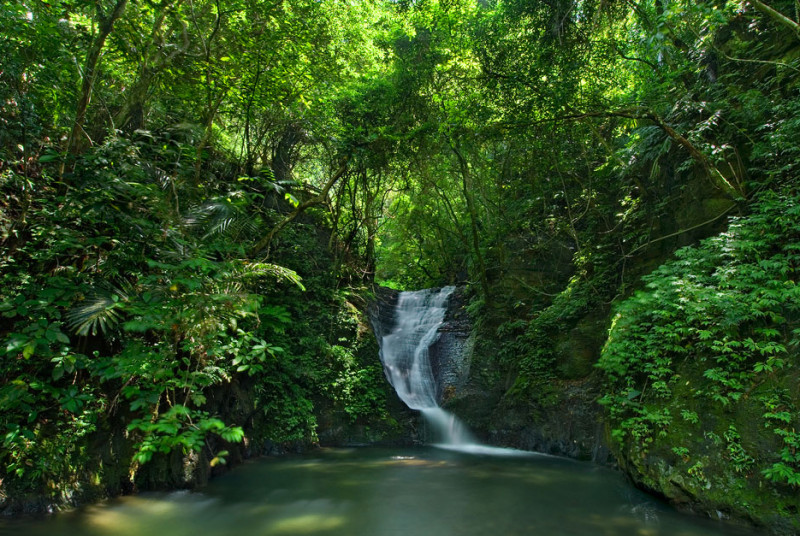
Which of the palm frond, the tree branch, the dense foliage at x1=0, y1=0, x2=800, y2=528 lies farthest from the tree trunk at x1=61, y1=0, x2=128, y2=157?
the tree branch

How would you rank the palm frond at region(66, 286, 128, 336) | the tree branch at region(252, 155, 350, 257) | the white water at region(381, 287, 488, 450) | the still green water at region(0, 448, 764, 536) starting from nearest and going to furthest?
the palm frond at region(66, 286, 128, 336), the still green water at region(0, 448, 764, 536), the tree branch at region(252, 155, 350, 257), the white water at region(381, 287, 488, 450)

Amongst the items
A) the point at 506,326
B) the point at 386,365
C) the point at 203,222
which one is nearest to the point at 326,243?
the point at 386,365

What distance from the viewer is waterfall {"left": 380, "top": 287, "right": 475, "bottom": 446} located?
390 inches

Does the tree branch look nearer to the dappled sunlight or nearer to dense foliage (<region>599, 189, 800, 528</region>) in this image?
the dappled sunlight

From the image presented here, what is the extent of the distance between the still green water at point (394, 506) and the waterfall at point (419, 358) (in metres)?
2.09

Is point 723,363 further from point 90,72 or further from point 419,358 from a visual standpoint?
point 90,72

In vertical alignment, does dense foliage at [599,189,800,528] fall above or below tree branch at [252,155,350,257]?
below

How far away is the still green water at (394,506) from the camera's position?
187 inches

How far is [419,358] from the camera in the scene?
464 inches

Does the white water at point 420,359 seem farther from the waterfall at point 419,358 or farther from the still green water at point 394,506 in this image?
the still green water at point 394,506

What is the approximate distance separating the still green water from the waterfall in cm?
209

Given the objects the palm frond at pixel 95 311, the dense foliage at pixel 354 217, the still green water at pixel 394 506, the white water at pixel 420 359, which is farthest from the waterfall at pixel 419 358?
the palm frond at pixel 95 311

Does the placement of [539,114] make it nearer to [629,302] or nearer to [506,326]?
[629,302]

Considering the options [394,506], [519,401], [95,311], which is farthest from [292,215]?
[519,401]
